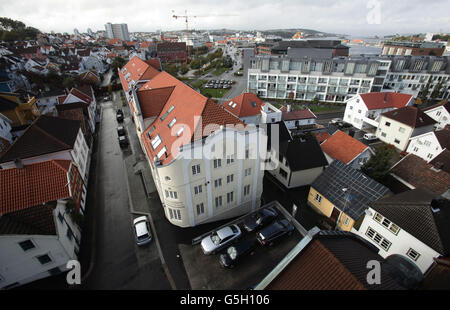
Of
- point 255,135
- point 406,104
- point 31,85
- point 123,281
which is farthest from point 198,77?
point 123,281

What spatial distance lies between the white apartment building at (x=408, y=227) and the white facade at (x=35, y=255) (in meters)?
29.2

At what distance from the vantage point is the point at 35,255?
1762cm

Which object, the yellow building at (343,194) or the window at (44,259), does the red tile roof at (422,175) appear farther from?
the window at (44,259)

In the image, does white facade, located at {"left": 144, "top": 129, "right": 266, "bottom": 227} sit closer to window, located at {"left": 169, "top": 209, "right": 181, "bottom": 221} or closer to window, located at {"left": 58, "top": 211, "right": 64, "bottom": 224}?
window, located at {"left": 169, "top": 209, "right": 181, "bottom": 221}

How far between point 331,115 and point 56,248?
65.1 m

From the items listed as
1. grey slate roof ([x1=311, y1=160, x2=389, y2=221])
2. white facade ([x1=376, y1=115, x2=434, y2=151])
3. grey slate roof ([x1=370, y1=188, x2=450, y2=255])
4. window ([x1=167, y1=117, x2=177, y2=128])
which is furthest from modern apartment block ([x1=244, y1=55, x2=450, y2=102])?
grey slate roof ([x1=370, y1=188, x2=450, y2=255])

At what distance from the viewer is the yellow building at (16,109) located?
42.7 m

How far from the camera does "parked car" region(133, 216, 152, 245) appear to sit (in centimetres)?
2228

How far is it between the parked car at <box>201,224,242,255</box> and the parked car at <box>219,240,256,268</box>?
1.02 m

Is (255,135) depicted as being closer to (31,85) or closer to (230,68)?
(31,85)

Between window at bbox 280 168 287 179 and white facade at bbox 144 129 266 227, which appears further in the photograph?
window at bbox 280 168 287 179

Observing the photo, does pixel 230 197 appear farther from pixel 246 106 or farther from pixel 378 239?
pixel 246 106

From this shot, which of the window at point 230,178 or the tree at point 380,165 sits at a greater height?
the window at point 230,178

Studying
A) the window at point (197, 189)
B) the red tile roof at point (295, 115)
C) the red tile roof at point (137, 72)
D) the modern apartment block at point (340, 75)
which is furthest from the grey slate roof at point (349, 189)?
the modern apartment block at point (340, 75)
